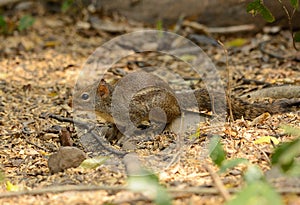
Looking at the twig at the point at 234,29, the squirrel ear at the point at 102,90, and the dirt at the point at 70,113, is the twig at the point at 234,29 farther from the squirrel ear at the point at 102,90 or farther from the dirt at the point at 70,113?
the squirrel ear at the point at 102,90

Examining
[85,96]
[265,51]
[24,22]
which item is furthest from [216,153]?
[24,22]

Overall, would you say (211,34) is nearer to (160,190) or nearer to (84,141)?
(84,141)

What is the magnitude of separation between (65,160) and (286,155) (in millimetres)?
1284

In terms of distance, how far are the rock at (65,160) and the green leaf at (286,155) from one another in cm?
111

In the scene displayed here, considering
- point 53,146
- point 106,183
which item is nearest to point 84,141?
point 53,146

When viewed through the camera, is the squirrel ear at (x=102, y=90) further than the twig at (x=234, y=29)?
No

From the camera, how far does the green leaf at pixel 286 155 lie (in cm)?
223

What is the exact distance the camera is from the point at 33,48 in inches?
222

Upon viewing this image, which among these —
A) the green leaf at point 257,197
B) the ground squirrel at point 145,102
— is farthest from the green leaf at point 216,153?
the ground squirrel at point 145,102

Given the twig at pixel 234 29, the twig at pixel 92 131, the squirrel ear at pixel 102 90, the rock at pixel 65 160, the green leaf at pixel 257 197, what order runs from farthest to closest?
the twig at pixel 234 29 → the squirrel ear at pixel 102 90 → the twig at pixel 92 131 → the rock at pixel 65 160 → the green leaf at pixel 257 197

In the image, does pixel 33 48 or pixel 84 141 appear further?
pixel 33 48

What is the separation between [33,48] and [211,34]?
5.94 ft

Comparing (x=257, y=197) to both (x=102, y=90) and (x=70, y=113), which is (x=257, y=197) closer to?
(x=102, y=90)

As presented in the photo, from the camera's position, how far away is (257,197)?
2.02 m
